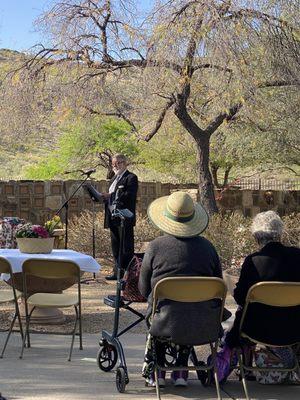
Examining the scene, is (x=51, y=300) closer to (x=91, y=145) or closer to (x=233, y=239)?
(x=233, y=239)

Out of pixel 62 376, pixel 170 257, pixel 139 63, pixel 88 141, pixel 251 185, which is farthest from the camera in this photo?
pixel 251 185

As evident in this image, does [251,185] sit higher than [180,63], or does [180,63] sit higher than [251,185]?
[180,63]

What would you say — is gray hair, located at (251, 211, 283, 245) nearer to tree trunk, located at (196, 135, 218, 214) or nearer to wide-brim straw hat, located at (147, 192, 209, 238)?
wide-brim straw hat, located at (147, 192, 209, 238)

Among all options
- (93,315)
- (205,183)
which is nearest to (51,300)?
(93,315)

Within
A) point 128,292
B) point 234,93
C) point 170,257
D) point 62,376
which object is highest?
point 234,93

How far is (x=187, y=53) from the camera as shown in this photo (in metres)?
13.2

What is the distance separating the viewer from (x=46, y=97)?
1512 centimetres

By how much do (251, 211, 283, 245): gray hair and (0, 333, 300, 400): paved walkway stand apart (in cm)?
113

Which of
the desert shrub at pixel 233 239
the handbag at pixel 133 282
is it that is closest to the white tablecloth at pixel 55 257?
the handbag at pixel 133 282

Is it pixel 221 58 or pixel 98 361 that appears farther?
pixel 221 58

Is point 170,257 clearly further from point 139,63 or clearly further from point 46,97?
point 46,97

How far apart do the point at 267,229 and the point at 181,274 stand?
0.73m

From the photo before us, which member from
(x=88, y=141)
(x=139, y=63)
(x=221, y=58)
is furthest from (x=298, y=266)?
(x=88, y=141)

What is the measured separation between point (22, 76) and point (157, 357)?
10.1 meters
